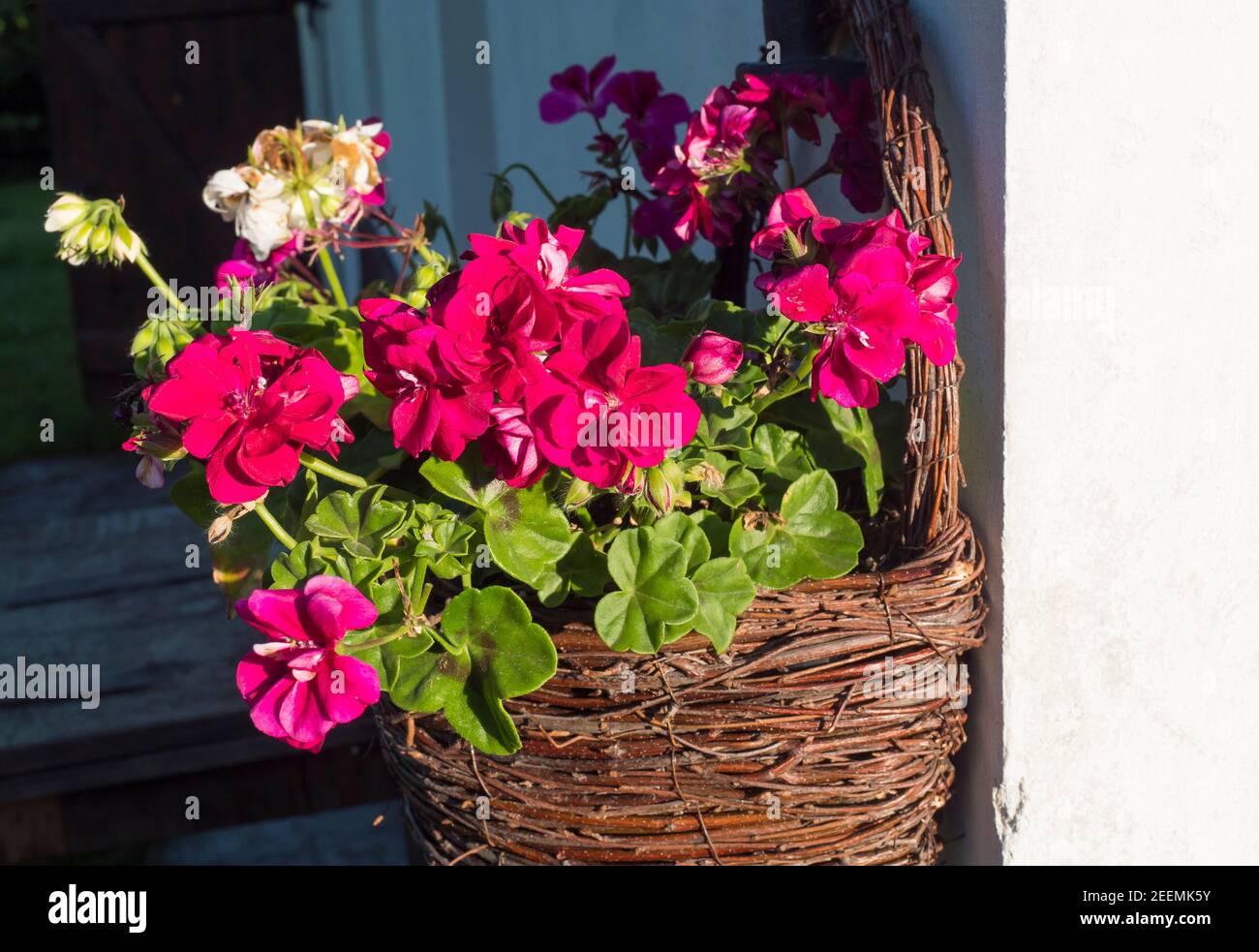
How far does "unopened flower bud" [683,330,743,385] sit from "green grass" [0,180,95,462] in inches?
173

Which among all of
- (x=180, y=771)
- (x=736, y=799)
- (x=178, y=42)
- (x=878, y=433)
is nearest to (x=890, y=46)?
(x=878, y=433)

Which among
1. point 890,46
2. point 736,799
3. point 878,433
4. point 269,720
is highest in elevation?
point 890,46

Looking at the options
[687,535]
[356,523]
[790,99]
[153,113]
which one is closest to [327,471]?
[356,523]

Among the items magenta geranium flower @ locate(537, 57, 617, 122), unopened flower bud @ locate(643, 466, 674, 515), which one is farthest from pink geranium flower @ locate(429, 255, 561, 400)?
magenta geranium flower @ locate(537, 57, 617, 122)

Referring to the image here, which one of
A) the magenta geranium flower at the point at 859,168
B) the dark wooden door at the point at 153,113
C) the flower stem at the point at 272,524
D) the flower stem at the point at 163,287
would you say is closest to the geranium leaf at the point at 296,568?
the flower stem at the point at 272,524

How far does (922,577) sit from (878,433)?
184 mm

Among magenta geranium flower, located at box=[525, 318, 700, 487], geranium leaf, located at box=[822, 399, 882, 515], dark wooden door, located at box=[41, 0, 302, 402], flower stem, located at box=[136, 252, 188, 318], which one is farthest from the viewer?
dark wooden door, located at box=[41, 0, 302, 402]

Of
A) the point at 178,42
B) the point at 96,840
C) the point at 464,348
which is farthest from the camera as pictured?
the point at 178,42

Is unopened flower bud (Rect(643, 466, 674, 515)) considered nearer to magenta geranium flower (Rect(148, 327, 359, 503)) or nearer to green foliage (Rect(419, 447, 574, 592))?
green foliage (Rect(419, 447, 574, 592))

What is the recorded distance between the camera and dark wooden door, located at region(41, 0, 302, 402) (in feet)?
17.7

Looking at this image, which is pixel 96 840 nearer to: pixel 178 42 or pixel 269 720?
pixel 269 720
